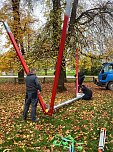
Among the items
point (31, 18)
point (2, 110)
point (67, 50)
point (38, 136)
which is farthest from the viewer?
point (31, 18)

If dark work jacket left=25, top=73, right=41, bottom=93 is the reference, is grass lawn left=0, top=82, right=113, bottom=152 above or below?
below

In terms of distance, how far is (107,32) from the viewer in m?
24.1

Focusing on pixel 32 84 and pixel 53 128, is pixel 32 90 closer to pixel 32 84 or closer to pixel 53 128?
pixel 32 84

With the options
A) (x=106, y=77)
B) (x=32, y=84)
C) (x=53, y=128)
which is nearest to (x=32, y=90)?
(x=32, y=84)

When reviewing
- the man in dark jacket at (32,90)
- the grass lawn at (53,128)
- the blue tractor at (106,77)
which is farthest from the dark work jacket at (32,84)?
the blue tractor at (106,77)

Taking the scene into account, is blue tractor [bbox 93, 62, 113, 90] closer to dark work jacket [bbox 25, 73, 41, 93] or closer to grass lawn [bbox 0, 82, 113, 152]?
grass lawn [bbox 0, 82, 113, 152]

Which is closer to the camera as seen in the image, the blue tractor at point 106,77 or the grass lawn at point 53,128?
the grass lawn at point 53,128

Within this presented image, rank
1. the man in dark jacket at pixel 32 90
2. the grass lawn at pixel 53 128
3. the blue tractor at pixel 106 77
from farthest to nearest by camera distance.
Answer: the blue tractor at pixel 106 77 < the man in dark jacket at pixel 32 90 < the grass lawn at pixel 53 128

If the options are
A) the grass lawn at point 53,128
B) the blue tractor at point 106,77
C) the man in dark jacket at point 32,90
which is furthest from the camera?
the blue tractor at point 106,77

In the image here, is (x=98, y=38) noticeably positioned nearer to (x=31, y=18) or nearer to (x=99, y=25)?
(x=99, y=25)

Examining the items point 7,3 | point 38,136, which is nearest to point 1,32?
point 7,3

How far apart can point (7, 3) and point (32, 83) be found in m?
16.8

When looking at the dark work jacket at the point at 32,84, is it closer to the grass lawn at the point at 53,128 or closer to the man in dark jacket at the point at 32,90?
the man in dark jacket at the point at 32,90

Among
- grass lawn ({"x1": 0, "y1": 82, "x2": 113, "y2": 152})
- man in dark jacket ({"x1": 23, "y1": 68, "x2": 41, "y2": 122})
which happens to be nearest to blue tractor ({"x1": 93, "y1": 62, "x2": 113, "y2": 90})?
grass lawn ({"x1": 0, "y1": 82, "x2": 113, "y2": 152})
